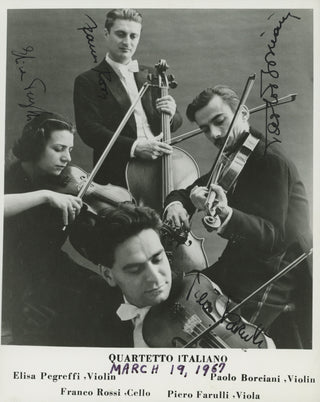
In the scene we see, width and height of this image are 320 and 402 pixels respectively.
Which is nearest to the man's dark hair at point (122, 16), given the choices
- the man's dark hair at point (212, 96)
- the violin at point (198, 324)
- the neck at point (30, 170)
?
the man's dark hair at point (212, 96)

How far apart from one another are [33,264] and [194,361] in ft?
2.35

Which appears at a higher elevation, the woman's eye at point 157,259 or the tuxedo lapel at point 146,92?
the tuxedo lapel at point 146,92

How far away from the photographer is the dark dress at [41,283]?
2326 millimetres

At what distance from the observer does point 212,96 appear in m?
2.39

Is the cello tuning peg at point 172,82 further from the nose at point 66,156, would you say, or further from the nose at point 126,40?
the nose at point 66,156

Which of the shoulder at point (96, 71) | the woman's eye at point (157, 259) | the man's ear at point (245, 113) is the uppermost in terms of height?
the shoulder at point (96, 71)

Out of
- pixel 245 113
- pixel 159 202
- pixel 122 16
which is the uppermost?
pixel 122 16

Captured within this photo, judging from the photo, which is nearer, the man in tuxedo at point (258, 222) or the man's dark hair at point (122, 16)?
the man in tuxedo at point (258, 222)
